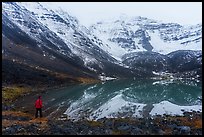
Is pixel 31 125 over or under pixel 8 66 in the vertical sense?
under

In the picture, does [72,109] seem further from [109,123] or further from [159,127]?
[159,127]

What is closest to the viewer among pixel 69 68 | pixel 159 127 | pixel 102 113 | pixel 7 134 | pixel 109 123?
pixel 7 134

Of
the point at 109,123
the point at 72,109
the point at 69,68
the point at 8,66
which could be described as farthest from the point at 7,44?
the point at 109,123

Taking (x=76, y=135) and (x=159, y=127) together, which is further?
(x=159, y=127)

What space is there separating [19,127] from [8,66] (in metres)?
90.5

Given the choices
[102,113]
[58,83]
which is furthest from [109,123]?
[58,83]

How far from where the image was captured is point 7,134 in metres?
31.8

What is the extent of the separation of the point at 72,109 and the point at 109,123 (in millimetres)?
17304

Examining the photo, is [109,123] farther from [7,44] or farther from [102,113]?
[7,44]

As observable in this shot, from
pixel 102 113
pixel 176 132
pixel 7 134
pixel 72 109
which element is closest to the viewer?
pixel 7 134

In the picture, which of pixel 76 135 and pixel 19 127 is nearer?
pixel 76 135

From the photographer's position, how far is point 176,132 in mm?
35438

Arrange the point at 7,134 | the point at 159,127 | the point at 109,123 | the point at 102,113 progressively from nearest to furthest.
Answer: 1. the point at 7,134
2. the point at 159,127
3. the point at 109,123
4. the point at 102,113

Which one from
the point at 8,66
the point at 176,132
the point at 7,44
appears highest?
the point at 7,44
